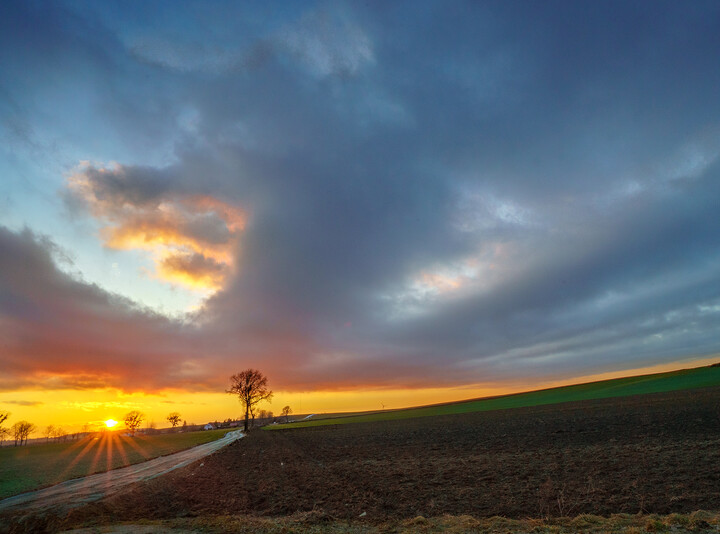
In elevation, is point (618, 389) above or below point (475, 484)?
below

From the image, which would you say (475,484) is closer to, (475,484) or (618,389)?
(475,484)

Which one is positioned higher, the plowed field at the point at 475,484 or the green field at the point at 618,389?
the plowed field at the point at 475,484

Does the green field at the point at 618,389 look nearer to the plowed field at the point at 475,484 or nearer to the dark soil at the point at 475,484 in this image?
the dark soil at the point at 475,484

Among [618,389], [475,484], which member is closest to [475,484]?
[475,484]

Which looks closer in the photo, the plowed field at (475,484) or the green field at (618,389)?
the plowed field at (475,484)

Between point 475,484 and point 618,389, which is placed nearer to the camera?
point 475,484

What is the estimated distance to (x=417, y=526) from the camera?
1194 cm

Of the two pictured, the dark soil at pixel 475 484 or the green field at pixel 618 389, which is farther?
the green field at pixel 618 389

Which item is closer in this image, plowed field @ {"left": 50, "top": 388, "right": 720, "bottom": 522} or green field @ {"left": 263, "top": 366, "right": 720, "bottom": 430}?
plowed field @ {"left": 50, "top": 388, "right": 720, "bottom": 522}

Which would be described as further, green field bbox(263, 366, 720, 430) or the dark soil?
green field bbox(263, 366, 720, 430)

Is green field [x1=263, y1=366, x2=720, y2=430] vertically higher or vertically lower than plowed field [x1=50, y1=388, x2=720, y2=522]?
lower

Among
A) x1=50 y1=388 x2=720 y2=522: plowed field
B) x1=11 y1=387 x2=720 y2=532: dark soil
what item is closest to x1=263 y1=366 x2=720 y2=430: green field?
x1=11 y1=387 x2=720 y2=532: dark soil

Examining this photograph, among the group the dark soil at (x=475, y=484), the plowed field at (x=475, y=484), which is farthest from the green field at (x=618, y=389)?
the plowed field at (x=475, y=484)

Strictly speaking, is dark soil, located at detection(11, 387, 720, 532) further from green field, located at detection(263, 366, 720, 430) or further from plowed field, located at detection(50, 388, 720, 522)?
green field, located at detection(263, 366, 720, 430)
